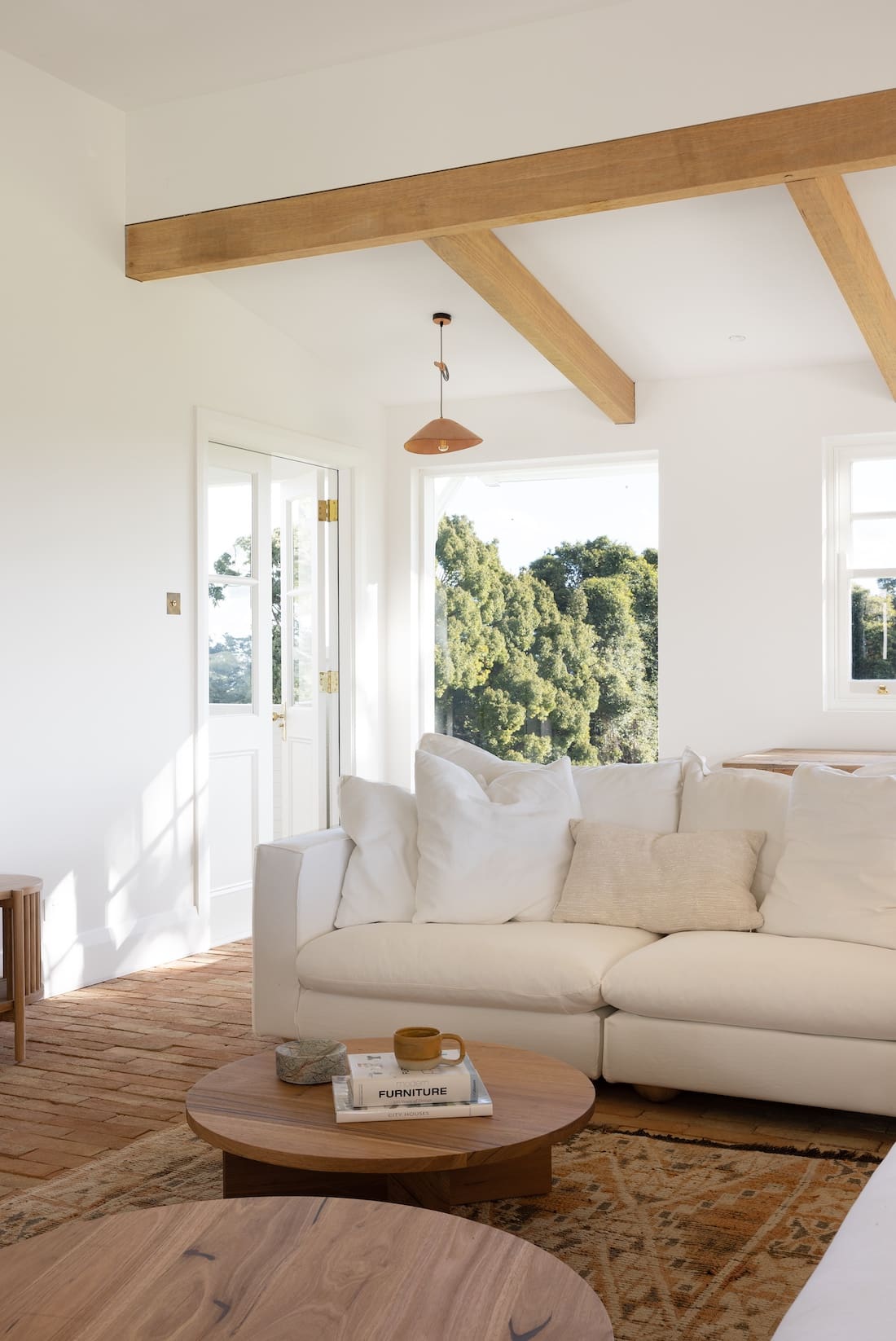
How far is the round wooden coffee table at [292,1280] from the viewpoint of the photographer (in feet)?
4.55

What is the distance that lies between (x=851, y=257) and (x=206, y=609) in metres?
2.94

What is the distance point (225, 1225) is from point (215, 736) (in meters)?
3.92

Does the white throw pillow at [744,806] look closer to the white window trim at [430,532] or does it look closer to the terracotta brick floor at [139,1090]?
the terracotta brick floor at [139,1090]

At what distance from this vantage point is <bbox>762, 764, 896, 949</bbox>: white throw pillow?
10.7ft

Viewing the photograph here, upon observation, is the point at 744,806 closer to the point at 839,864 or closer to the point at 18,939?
the point at 839,864

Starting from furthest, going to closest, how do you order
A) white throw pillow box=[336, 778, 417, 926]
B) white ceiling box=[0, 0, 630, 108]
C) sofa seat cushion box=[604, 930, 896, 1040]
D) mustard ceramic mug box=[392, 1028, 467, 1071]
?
white ceiling box=[0, 0, 630, 108] < white throw pillow box=[336, 778, 417, 926] < sofa seat cushion box=[604, 930, 896, 1040] < mustard ceramic mug box=[392, 1028, 467, 1071]

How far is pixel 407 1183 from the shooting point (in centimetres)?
224

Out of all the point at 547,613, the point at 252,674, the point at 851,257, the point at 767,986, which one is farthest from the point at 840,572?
the point at 767,986

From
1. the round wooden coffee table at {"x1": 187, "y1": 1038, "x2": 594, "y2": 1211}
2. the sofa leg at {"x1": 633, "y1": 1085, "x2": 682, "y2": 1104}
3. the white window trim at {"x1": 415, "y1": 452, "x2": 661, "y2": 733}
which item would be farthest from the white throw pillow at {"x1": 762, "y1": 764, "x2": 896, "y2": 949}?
the white window trim at {"x1": 415, "y1": 452, "x2": 661, "y2": 733}

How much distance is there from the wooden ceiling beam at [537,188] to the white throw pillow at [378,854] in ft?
6.35

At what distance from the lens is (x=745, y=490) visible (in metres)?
6.08

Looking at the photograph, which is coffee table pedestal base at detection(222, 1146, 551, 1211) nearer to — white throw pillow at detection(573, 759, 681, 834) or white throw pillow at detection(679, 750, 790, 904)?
white throw pillow at detection(679, 750, 790, 904)

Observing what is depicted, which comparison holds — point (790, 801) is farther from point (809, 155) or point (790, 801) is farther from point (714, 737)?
point (714, 737)

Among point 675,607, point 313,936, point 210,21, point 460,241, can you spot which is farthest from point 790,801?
point 210,21
